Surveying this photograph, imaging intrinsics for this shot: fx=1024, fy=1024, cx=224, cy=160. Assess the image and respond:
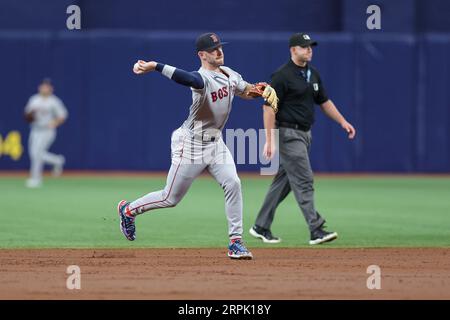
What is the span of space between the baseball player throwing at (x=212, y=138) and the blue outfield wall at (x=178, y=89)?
14.7 meters

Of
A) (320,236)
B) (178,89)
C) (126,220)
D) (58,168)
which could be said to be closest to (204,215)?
(320,236)

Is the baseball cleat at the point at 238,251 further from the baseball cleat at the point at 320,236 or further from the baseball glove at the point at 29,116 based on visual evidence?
the baseball glove at the point at 29,116

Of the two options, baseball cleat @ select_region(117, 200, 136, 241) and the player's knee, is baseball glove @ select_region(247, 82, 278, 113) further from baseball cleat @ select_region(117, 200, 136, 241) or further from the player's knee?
baseball cleat @ select_region(117, 200, 136, 241)

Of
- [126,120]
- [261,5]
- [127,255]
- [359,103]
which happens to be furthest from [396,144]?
[127,255]

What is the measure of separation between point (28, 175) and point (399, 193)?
383 inches

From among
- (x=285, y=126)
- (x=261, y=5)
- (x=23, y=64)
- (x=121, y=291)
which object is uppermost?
(x=261, y=5)

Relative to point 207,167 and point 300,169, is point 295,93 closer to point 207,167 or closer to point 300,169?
point 300,169

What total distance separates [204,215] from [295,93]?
4355 millimetres

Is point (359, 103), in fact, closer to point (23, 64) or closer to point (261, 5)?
point (261, 5)

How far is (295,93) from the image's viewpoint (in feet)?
37.7

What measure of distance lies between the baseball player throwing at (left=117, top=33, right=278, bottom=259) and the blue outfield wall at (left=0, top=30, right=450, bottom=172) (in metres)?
14.7

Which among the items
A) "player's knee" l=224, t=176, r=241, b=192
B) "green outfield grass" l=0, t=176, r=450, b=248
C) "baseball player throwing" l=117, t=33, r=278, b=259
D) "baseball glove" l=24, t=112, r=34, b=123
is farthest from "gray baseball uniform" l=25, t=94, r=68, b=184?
"player's knee" l=224, t=176, r=241, b=192

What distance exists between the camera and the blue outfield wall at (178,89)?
25.2 m

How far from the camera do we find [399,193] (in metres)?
19.8
